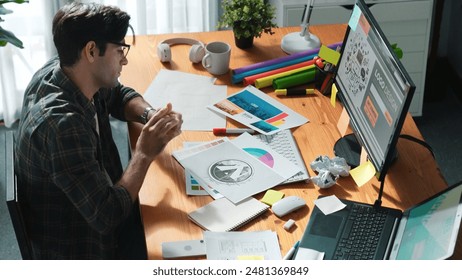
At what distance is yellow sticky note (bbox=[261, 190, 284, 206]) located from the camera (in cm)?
187

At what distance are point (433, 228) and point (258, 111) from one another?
826 mm

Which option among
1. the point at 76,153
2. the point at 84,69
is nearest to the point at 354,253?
the point at 76,153

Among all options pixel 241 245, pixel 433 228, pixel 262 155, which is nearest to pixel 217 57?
pixel 262 155

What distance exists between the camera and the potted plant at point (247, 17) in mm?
2475

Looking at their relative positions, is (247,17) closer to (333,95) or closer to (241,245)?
(333,95)

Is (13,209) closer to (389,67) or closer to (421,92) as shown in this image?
(389,67)

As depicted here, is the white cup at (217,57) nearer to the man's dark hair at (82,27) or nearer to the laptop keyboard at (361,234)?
the man's dark hair at (82,27)

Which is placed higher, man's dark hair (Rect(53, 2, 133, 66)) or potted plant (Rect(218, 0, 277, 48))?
man's dark hair (Rect(53, 2, 133, 66))

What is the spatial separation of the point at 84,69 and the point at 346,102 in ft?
2.52

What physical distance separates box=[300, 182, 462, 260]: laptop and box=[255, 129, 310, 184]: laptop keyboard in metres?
0.16

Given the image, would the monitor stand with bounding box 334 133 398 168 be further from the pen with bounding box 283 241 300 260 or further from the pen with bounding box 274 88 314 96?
the pen with bounding box 283 241 300 260

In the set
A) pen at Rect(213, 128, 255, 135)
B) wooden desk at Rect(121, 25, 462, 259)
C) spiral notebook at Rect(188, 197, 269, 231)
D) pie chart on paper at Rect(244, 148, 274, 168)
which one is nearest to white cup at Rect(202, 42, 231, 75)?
wooden desk at Rect(121, 25, 462, 259)

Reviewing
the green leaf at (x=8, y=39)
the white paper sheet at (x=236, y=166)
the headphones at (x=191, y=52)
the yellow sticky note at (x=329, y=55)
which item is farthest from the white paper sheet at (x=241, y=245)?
the green leaf at (x=8, y=39)

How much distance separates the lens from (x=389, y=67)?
5.84ft
